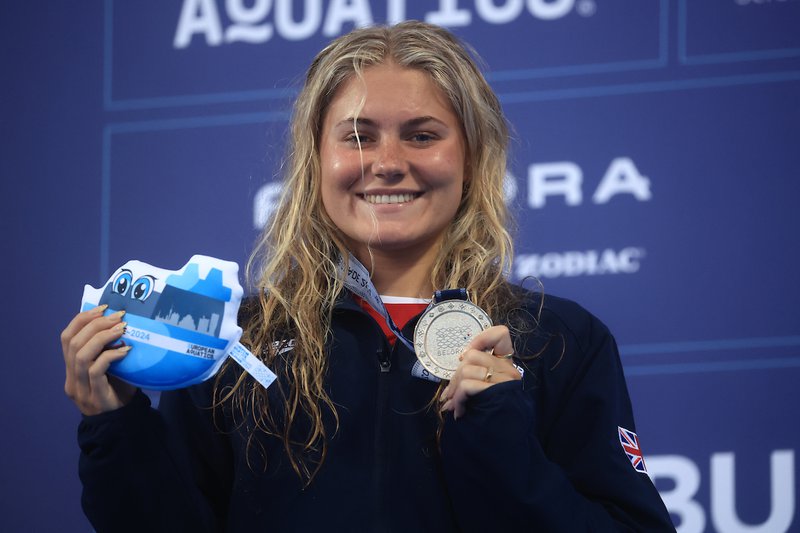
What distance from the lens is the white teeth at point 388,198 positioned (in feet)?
5.04

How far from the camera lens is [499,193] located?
1660 millimetres

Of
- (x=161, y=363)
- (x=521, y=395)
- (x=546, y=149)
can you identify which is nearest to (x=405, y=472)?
(x=521, y=395)

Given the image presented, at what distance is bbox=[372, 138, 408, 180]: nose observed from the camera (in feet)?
4.99

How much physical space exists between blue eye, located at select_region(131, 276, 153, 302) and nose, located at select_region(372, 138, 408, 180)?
0.38 metres

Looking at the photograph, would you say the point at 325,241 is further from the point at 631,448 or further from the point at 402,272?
the point at 631,448

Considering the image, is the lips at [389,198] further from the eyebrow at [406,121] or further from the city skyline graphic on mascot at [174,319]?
the city skyline graphic on mascot at [174,319]

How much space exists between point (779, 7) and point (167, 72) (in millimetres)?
1408

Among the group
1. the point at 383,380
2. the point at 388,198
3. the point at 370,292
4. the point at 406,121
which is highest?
the point at 406,121

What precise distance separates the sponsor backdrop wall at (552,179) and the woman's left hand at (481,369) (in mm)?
1005

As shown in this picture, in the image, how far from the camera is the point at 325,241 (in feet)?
5.33

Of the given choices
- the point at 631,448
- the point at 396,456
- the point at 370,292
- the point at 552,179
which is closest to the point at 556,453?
the point at 631,448

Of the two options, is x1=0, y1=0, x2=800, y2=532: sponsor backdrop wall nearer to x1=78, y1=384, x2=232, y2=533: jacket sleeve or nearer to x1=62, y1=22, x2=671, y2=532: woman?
x1=62, y1=22, x2=671, y2=532: woman

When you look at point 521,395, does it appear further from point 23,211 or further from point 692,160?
point 23,211

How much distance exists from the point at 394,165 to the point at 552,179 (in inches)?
33.9
